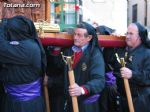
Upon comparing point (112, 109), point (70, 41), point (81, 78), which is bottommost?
point (112, 109)

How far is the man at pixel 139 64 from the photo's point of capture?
4.95m

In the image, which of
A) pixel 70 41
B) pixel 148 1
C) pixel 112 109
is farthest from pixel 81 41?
pixel 148 1

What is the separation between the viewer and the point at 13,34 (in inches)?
175

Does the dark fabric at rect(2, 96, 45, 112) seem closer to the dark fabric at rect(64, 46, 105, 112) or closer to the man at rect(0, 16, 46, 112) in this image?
the man at rect(0, 16, 46, 112)

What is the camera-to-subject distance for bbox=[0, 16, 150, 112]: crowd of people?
4418mm

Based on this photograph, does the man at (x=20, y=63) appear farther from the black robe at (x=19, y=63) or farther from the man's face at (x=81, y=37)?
the man's face at (x=81, y=37)

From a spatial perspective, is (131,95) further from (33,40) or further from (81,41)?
(33,40)

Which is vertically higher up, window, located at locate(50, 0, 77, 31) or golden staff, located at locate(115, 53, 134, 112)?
window, located at locate(50, 0, 77, 31)

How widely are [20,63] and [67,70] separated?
59 centimetres

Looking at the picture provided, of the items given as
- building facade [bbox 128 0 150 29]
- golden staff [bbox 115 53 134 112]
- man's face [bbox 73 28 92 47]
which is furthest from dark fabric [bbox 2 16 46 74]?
building facade [bbox 128 0 150 29]

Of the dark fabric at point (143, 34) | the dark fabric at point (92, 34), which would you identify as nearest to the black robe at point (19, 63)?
the dark fabric at point (92, 34)

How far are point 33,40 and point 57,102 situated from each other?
1110mm

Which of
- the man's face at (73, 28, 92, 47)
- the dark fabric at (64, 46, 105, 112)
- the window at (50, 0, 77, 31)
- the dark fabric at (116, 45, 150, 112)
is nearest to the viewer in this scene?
the dark fabric at (64, 46, 105, 112)

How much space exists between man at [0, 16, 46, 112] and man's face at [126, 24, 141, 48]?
3.46 feet
